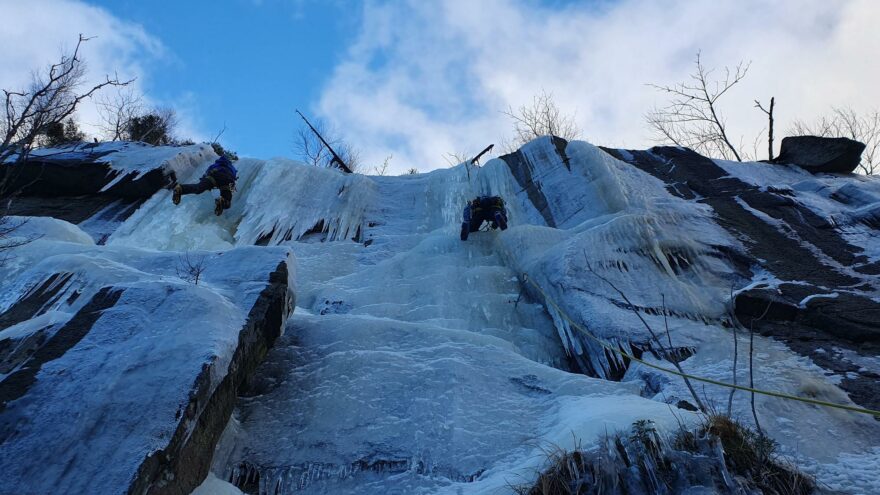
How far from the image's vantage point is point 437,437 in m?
3.88

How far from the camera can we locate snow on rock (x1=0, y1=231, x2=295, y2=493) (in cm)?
286

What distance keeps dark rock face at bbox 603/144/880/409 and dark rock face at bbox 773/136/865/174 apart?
7.14ft

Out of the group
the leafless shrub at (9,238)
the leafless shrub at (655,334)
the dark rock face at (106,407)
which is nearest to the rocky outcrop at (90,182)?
the leafless shrub at (9,238)

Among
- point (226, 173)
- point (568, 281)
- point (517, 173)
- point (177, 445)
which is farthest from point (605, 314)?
point (226, 173)

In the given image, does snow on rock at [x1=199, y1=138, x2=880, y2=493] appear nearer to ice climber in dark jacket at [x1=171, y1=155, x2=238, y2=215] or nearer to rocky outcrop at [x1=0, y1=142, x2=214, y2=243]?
ice climber in dark jacket at [x1=171, y1=155, x2=238, y2=215]

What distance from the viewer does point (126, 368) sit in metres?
3.36

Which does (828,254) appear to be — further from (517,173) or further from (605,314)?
(517,173)

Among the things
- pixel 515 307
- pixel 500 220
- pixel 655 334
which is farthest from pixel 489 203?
pixel 655 334

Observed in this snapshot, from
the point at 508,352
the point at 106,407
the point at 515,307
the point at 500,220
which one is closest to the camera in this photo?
the point at 106,407

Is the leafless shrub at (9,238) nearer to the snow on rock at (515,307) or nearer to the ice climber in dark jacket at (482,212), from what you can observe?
the snow on rock at (515,307)

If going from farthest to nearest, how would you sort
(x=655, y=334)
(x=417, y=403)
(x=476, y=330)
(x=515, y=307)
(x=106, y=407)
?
(x=515, y=307) → (x=476, y=330) → (x=655, y=334) → (x=417, y=403) → (x=106, y=407)

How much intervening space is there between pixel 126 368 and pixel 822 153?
11729mm

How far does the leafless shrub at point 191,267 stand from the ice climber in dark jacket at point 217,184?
402 centimetres

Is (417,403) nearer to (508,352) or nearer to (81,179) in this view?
(508,352)
